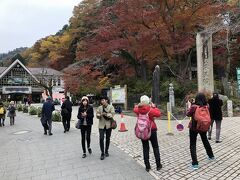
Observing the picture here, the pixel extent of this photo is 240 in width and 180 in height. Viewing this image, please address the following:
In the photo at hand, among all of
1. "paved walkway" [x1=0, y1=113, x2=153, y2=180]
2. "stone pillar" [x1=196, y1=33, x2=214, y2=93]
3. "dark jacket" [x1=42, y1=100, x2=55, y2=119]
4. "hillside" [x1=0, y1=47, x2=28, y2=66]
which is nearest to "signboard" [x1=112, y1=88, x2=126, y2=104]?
"stone pillar" [x1=196, y1=33, x2=214, y2=93]

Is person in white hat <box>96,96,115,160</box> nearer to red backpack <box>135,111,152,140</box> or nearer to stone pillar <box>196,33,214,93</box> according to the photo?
red backpack <box>135,111,152,140</box>

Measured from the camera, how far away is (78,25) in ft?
171

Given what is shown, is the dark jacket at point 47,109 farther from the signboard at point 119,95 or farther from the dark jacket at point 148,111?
the signboard at point 119,95

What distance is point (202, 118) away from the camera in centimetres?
693

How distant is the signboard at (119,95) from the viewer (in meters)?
27.1

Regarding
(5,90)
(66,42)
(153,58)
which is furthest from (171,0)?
(5,90)

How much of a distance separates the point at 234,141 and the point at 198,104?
143 inches

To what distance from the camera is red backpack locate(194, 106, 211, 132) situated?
6926 millimetres

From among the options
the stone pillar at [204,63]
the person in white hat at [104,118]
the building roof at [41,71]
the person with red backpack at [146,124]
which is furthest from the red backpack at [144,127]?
the building roof at [41,71]

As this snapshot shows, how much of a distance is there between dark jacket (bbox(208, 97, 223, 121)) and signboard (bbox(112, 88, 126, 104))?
17.0 m

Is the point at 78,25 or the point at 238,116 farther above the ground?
the point at 78,25

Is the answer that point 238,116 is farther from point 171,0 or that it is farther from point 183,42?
point 171,0

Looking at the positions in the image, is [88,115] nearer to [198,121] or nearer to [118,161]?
[118,161]

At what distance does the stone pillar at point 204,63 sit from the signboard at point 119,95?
737 cm
